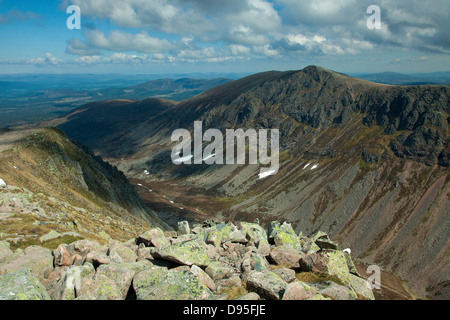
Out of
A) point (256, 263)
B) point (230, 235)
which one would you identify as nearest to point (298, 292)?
point (256, 263)

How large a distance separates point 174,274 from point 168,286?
0.68 m

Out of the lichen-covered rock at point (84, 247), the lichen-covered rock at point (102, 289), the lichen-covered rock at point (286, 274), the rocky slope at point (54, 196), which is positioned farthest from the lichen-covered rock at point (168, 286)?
the rocky slope at point (54, 196)

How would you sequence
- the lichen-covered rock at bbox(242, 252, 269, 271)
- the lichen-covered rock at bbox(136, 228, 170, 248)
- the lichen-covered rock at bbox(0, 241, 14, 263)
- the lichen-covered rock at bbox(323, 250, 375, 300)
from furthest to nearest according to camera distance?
the lichen-covered rock at bbox(136, 228, 170, 248) → the lichen-covered rock at bbox(0, 241, 14, 263) → the lichen-covered rock at bbox(242, 252, 269, 271) → the lichen-covered rock at bbox(323, 250, 375, 300)

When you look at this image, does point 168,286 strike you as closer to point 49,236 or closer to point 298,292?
point 298,292

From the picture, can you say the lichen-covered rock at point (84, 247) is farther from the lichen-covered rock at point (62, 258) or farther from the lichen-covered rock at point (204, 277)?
the lichen-covered rock at point (204, 277)

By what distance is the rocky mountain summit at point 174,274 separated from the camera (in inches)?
554

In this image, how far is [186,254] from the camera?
17.6 metres

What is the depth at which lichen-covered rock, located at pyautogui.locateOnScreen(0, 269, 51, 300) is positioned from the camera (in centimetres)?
1229

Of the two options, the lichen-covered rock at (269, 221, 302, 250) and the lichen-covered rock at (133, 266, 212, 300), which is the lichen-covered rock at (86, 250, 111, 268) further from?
the lichen-covered rock at (269, 221, 302, 250)

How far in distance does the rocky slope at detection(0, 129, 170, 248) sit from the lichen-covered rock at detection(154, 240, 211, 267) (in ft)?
42.9

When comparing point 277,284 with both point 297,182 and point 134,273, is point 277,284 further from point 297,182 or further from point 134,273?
→ point 297,182

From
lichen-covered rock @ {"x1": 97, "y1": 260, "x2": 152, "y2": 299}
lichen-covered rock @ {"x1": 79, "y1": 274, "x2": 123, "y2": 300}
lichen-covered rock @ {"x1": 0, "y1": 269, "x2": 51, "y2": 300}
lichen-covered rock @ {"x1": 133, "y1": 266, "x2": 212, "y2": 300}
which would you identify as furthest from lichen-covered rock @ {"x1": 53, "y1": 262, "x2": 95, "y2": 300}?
lichen-covered rock @ {"x1": 133, "y1": 266, "x2": 212, "y2": 300}

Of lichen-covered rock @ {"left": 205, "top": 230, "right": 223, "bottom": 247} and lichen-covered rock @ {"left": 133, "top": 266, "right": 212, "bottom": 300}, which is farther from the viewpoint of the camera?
lichen-covered rock @ {"left": 205, "top": 230, "right": 223, "bottom": 247}
